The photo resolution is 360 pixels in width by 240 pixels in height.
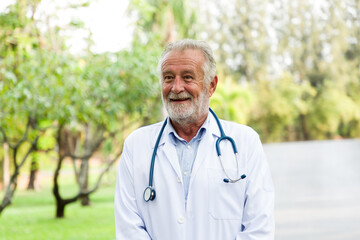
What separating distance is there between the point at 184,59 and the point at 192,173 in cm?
46

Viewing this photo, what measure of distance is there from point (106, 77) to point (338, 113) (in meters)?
31.4

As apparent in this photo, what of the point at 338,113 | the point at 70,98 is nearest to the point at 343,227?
the point at 70,98

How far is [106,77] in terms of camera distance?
9.27 meters

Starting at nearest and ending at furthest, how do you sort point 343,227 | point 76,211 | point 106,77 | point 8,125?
point 8,125 → point 343,227 → point 106,77 → point 76,211

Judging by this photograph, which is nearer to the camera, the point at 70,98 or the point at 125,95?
the point at 70,98

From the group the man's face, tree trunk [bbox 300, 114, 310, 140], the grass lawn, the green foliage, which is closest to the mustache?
the man's face

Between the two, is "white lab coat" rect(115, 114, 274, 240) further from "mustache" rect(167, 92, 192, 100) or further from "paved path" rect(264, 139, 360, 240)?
"paved path" rect(264, 139, 360, 240)

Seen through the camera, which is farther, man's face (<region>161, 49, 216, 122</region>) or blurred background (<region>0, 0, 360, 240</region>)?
blurred background (<region>0, 0, 360, 240</region>)

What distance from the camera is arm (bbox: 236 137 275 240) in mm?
2287

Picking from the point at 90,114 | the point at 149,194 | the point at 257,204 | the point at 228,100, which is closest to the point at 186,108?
the point at 149,194

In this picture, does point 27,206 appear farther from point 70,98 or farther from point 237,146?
point 237,146

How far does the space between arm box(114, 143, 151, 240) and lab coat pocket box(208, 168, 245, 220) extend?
30cm

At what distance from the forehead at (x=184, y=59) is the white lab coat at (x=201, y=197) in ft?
0.94

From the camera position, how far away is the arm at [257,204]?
7.50 ft
